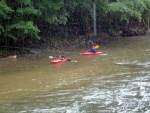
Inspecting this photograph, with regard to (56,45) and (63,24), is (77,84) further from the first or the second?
(63,24)

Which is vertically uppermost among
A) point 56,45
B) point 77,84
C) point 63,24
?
point 63,24

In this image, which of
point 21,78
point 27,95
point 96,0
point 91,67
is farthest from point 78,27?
point 27,95

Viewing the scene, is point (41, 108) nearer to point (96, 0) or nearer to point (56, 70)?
point (56, 70)

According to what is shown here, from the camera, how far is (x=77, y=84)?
13.5 metres

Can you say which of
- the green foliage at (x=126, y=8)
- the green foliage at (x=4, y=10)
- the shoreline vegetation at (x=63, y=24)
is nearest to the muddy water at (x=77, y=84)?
the shoreline vegetation at (x=63, y=24)

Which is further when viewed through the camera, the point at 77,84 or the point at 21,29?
the point at 21,29

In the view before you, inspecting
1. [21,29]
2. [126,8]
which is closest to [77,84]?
[21,29]

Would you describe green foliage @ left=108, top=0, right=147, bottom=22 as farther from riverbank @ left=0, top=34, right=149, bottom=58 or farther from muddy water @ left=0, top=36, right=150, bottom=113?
muddy water @ left=0, top=36, right=150, bottom=113

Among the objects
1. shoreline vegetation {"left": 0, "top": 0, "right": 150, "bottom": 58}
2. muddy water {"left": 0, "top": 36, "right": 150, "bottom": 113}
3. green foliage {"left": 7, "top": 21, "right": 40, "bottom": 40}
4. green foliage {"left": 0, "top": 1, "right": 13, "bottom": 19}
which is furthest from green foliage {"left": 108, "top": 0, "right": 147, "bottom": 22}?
green foliage {"left": 0, "top": 1, "right": 13, "bottom": 19}

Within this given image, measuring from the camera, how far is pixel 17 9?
20828mm

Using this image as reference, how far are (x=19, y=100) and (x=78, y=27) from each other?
19619 mm

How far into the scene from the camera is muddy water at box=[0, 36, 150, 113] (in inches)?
412

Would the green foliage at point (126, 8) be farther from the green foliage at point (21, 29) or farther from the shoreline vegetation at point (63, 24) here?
the green foliage at point (21, 29)

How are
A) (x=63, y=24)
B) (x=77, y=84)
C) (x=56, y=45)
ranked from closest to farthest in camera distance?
(x=77, y=84) → (x=56, y=45) → (x=63, y=24)
